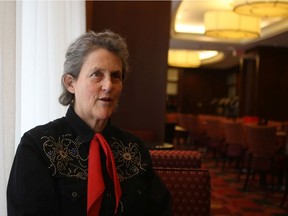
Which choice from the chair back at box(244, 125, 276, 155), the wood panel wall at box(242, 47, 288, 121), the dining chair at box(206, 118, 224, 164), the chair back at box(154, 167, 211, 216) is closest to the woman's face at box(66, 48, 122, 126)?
the chair back at box(154, 167, 211, 216)

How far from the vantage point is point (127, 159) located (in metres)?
1.72

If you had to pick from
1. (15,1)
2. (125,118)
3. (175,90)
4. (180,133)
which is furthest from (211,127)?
(175,90)

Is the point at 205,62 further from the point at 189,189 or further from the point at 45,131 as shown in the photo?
the point at 45,131

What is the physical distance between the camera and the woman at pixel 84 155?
145 centimetres

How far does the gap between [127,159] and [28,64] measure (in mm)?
733

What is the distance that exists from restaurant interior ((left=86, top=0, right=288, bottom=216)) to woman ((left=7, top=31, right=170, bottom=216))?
0.43 m

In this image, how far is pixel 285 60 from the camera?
12.3 metres

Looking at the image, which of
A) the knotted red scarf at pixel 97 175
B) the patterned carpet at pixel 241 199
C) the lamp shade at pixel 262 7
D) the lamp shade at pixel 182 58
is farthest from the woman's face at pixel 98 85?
the lamp shade at pixel 182 58

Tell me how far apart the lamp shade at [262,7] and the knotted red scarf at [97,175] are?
17.6 ft

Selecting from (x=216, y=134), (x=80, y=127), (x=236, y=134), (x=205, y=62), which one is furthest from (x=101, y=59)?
(x=205, y=62)

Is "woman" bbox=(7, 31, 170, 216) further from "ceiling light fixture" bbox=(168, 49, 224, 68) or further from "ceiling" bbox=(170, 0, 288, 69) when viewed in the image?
"ceiling light fixture" bbox=(168, 49, 224, 68)

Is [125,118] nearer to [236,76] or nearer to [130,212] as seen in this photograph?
[130,212]

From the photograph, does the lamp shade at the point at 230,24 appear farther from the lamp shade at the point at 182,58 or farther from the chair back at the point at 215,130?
the lamp shade at the point at 182,58

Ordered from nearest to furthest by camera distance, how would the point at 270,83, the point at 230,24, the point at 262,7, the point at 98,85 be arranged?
the point at 98,85, the point at 262,7, the point at 230,24, the point at 270,83
